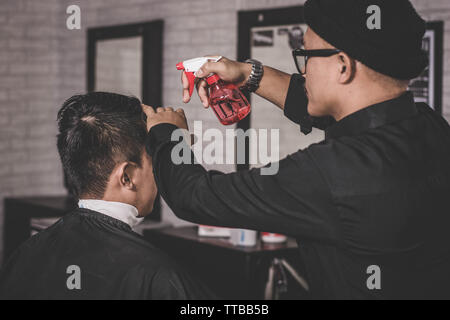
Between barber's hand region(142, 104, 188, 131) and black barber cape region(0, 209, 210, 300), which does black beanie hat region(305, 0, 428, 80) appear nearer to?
barber's hand region(142, 104, 188, 131)

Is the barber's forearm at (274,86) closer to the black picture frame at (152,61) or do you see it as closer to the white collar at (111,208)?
the white collar at (111,208)

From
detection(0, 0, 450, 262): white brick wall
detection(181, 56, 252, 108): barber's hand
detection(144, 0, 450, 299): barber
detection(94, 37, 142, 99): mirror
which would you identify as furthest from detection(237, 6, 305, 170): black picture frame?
detection(144, 0, 450, 299): barber

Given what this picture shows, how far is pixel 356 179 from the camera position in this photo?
115 centimetres

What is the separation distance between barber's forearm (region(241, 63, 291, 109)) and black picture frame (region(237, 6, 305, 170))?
1.39 m

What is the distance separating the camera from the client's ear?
1.60 metres

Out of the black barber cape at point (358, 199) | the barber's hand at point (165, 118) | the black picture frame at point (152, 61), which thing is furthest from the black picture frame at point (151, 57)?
the black barber cape at point (358, 199)

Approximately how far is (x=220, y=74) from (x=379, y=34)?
0.46 m

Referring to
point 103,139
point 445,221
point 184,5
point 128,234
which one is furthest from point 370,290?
point 184,5

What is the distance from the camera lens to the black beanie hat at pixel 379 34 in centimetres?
121

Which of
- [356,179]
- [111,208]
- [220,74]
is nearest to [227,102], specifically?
[220,74]

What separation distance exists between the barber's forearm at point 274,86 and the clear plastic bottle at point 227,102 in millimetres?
134

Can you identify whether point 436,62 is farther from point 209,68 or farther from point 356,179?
point 356,179

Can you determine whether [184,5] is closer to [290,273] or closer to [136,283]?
[290,273]

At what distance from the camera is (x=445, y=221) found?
1238mm
